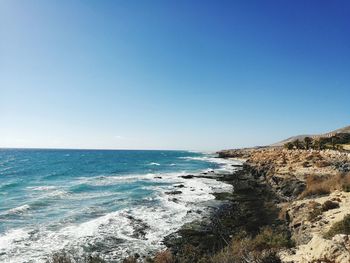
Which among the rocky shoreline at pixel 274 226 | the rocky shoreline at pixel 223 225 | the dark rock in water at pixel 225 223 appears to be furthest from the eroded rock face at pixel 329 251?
the dark rock in water at pixel 225 223

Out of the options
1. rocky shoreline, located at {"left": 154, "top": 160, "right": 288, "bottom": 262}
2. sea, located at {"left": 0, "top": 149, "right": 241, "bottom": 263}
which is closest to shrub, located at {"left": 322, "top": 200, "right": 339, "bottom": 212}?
rocky shoreline, located at {"left": 154, "top": 160, "right": 288, "bottom": 262}

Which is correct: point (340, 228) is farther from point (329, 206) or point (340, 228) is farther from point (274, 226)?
point (274, 226)

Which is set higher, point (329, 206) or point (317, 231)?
point (329, 206)

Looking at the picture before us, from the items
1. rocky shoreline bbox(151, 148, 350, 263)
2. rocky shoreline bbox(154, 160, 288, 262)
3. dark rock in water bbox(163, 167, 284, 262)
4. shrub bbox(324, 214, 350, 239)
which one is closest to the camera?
rocky shoreline bbox(151, 148, 350, 263)

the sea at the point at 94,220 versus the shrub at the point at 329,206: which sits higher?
the shrub at the point at 329,206

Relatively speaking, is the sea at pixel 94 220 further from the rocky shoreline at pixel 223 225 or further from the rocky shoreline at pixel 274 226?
the rocky shoreline at pixel 274 226

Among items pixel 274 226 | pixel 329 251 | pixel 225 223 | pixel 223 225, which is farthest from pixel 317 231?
pixel 225 223

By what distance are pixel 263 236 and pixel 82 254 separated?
9.31m

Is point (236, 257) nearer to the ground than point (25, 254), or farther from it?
farther from it

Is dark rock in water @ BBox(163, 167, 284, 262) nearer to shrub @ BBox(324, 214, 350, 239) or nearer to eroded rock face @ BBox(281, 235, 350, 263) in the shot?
shrub @ BBox(324, 214, 350, 239)

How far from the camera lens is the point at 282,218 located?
20.9 m

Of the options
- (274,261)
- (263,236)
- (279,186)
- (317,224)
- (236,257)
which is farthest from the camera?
(279,186)

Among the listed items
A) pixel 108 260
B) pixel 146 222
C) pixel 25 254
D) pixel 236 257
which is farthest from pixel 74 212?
pixel 236 257

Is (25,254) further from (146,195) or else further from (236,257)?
(146,195)
